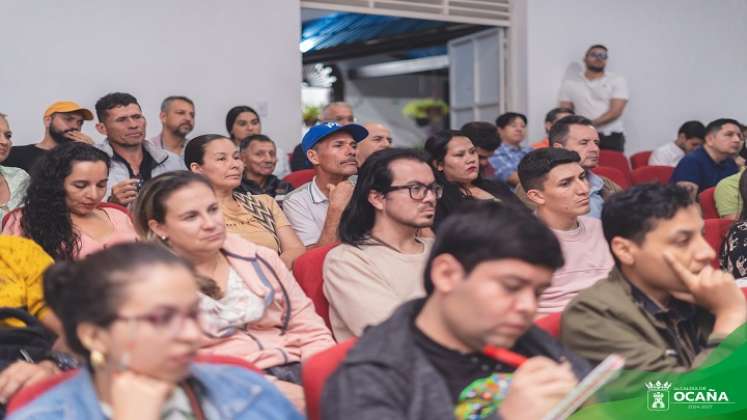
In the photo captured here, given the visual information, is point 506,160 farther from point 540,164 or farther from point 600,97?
point 540,164

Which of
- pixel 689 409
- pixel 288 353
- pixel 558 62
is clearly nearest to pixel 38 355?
pixel 288 353

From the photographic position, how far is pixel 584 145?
391 cm

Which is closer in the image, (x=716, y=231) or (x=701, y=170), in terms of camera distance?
→ (x=716, y=231)

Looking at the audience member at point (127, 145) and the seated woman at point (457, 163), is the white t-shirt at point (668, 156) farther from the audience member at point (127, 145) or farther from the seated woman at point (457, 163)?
the audience member at point (127, 145)

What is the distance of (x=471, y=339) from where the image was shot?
4.26ft

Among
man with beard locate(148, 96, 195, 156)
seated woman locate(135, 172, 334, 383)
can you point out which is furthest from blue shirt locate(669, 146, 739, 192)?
seated woman locate(135, 172, 334, 383)

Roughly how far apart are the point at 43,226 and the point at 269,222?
0.97 metres

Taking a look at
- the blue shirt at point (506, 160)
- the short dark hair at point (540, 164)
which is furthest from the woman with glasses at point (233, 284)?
the blue shirt at point (506, 160)

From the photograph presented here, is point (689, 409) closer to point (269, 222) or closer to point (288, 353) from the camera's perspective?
point (288, 353)

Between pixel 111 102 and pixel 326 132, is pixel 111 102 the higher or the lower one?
the higher one

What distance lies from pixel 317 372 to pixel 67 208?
1.59 m

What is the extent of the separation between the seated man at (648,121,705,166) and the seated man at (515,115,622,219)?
2901 millimetres

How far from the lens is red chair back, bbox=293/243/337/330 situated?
7.80ft

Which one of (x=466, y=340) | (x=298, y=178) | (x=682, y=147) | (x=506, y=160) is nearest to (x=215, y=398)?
(x=466, y=340)
